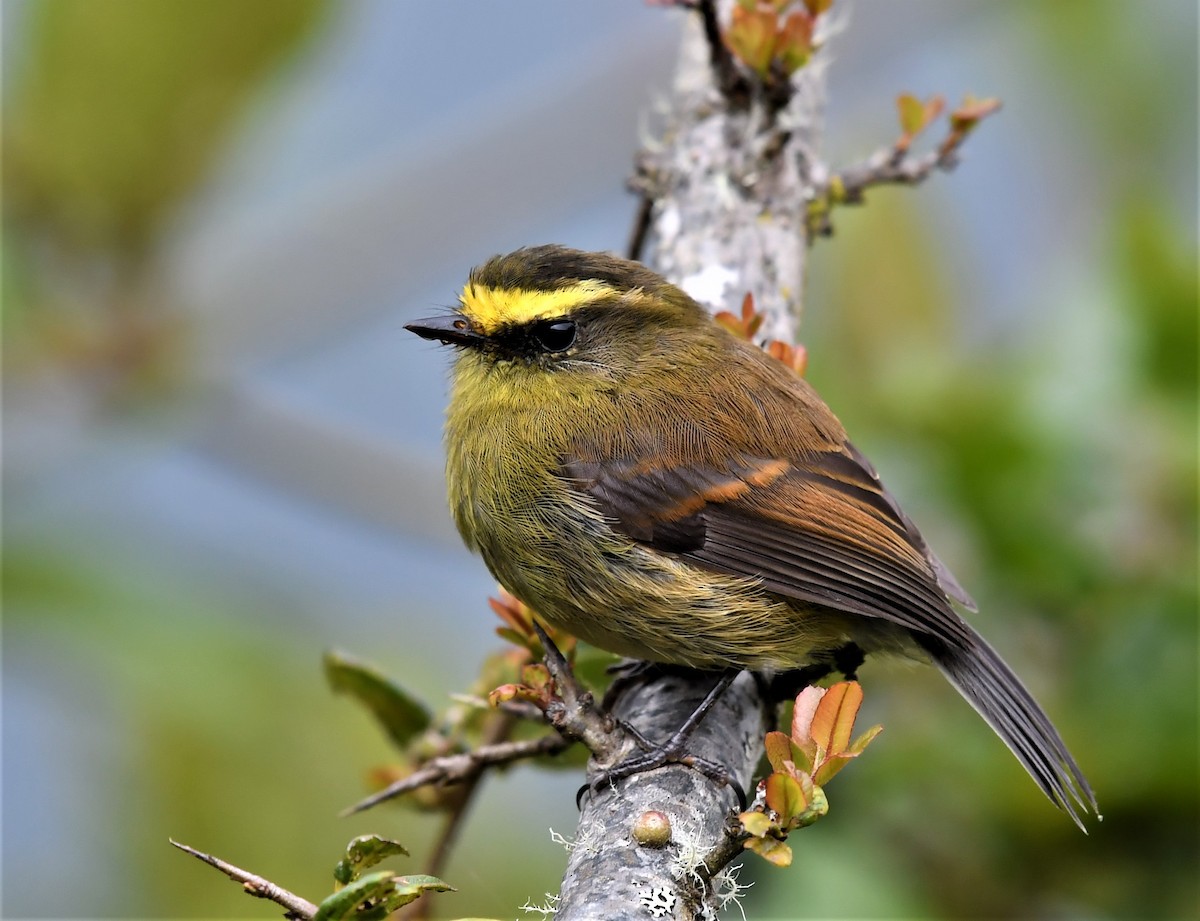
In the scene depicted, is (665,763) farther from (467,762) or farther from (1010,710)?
(1010,710)

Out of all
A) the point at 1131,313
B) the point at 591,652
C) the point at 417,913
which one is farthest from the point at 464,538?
the point at 1131,313

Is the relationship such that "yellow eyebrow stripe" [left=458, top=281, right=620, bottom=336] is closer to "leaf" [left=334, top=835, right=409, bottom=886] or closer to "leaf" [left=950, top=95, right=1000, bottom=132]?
"leaf" [left=950, top=95, right=1000, bottom=132]

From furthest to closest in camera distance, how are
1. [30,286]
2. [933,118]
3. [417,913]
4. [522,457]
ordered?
[30,286], [933,118], [522,457], [417,913]

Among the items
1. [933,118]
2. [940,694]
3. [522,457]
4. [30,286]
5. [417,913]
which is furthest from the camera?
[30,286]

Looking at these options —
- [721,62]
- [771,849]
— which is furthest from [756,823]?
[721,62]

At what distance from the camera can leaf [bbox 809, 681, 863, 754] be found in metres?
2.32

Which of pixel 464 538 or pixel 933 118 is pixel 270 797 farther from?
pixel 933 118

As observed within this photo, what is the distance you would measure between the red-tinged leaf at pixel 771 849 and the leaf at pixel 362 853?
551 mm

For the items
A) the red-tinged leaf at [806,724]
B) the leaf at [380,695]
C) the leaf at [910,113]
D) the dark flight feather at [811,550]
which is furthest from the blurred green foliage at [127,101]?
the red-tinged leaf at [806,724]

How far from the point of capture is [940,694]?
410cm

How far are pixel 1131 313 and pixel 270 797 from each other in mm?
2893

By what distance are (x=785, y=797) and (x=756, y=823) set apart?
65mm

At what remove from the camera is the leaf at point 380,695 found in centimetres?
307

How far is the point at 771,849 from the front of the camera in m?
2.24
